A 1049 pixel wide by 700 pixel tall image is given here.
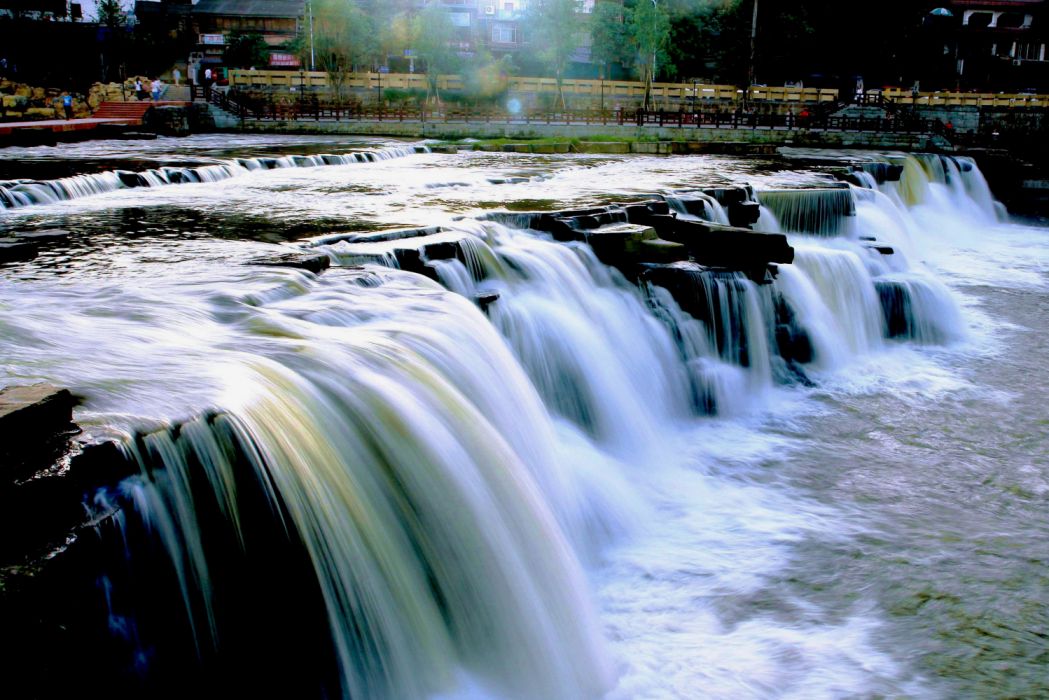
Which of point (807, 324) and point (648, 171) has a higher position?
point (648, 171)

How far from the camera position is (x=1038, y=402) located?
9.39m

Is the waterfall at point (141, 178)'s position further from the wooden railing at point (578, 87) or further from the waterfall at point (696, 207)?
the wooden railing at point (578, 87)

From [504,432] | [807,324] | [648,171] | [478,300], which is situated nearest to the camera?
[504,432]

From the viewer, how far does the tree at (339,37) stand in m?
47.2

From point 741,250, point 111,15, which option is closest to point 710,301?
point 741,250

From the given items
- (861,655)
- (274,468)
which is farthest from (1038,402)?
(274,468)

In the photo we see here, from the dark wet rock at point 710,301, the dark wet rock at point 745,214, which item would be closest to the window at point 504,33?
the dark wet rock at point 745,214

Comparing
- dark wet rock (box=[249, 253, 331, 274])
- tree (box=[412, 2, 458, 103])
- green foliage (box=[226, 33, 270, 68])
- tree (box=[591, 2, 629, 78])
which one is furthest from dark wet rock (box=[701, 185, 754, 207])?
green foliage (box=[226, 33, 270, 68])

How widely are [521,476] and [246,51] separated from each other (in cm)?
5876

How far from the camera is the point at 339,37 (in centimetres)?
4722

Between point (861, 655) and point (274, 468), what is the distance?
3.43 metres

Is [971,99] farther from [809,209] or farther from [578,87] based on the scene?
[809,209]

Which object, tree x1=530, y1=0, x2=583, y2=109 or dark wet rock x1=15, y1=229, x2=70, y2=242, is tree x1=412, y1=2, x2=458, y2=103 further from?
dark wet rock x1=15, y1=229, x2=70, y2=242

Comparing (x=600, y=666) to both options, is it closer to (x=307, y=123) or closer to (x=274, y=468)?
(x=274, y=468)
